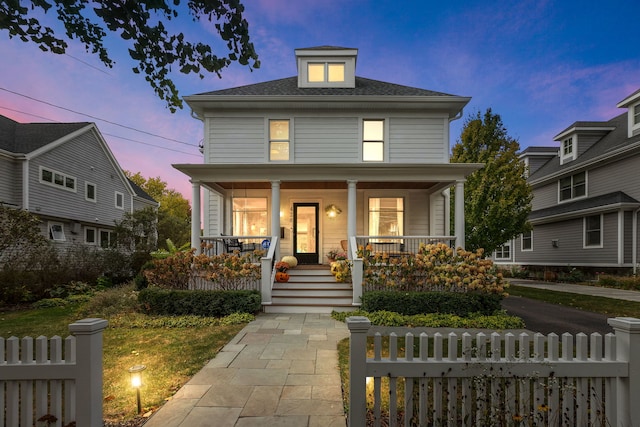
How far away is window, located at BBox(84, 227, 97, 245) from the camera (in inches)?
630

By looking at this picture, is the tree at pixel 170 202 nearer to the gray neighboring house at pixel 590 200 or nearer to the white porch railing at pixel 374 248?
the white porch railing at pixel 374 248

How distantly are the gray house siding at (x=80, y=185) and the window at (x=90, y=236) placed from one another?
51 centimetres

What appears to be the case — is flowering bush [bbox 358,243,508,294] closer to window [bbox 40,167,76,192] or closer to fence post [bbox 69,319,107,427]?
fence post [bbox 69,319,107,427]

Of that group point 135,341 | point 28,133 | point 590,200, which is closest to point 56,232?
point 28,133

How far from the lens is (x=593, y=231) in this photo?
15.0 metres

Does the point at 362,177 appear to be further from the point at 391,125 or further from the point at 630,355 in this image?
the point at 630,355

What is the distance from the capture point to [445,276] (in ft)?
23.6

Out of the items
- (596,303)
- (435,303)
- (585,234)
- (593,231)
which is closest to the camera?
(435,303)

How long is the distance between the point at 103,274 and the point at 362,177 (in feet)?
36.5

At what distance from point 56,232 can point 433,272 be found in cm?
1630

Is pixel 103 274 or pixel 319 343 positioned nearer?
pixel 319 343

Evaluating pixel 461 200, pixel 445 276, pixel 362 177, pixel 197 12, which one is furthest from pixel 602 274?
pixel 197 12

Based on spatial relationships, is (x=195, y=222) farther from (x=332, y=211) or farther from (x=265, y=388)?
(x=265, y=388)

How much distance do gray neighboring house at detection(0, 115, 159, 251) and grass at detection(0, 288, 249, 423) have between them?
6880mm
